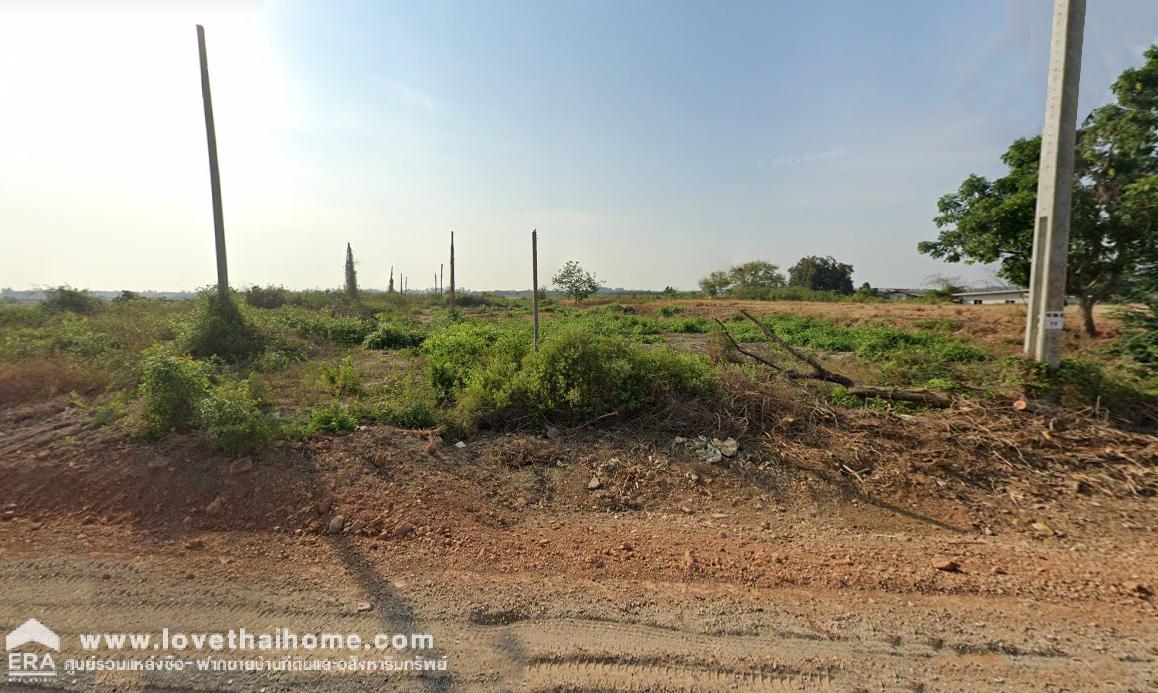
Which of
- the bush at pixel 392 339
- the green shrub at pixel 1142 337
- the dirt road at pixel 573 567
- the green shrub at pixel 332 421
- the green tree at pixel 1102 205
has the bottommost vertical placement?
the dirt road at pixel 573 567

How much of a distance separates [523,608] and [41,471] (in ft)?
17.0

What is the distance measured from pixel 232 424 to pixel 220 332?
25.4 ft

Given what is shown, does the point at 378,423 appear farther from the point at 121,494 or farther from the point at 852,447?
the point at 852,447

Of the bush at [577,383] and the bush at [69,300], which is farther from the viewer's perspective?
the bush at [69,300]

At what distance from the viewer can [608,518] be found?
416 centimetres

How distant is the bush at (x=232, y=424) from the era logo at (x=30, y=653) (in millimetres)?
2184

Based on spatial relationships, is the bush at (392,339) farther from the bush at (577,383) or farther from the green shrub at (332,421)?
the bush at (577,383)

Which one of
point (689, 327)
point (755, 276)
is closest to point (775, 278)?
point (755, 276)

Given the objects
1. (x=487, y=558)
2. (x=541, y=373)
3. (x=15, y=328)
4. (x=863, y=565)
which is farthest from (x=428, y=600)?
(x=15, y=328)

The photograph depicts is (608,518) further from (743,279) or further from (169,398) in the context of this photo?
(743,279)

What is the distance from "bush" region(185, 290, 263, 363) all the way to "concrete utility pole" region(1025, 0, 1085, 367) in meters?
14.1

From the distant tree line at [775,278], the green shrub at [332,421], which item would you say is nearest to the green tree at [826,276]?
the distant tree line at [775,278]

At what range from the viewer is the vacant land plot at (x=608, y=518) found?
2529mm

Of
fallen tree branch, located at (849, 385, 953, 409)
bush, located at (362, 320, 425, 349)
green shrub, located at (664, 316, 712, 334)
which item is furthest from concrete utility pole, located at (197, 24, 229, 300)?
green shrub, located at (664, 316, 712, 334)
